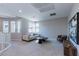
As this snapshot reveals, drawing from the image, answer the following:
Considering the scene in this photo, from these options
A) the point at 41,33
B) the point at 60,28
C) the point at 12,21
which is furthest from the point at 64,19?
the point at 12,21

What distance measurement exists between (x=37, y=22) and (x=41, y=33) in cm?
111

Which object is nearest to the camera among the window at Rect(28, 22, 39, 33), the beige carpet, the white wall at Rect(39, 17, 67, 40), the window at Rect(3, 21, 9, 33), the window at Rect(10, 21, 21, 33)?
the beige carpet

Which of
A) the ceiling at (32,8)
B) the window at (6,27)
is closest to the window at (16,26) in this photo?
the window at (6,27)

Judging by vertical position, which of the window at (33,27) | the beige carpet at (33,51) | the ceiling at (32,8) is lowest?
the beige carpet at (33,51)

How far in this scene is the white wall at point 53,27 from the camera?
7812 millimetres

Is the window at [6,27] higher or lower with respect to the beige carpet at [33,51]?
higher

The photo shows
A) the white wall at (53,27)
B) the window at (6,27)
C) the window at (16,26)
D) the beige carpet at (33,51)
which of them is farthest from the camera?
the white wall at (53,27)

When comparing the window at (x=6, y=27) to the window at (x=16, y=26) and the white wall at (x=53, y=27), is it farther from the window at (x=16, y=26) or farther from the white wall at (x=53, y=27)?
the white wall at (x=53, y=27)

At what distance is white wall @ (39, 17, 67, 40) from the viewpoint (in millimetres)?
7812

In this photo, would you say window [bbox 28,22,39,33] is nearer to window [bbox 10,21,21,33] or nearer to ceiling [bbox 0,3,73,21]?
window [bbox 10,21,21,33]

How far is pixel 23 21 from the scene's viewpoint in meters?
6.66

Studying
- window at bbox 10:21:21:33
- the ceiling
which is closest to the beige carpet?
the ceiling

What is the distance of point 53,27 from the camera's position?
8219 millimetres

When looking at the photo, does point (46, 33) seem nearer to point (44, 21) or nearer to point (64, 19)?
point (44, 21)
